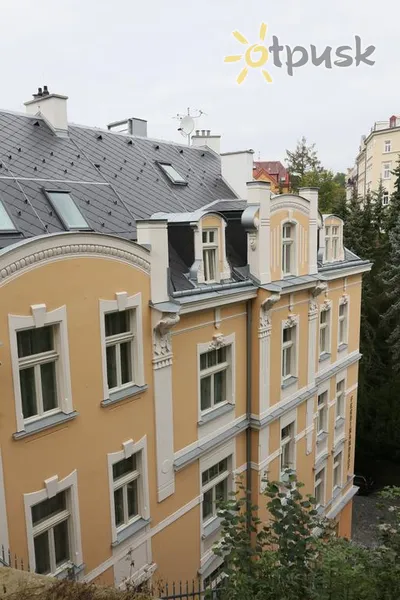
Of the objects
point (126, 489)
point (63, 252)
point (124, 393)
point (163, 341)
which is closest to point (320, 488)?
point (126, 489)

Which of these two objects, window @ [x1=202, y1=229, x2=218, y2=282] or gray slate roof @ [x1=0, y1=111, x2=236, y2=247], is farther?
window @ [x1=202, y1=229, x2=218, y2=282]

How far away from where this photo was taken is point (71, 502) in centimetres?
870

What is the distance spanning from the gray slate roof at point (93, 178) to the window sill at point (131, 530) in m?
5.94

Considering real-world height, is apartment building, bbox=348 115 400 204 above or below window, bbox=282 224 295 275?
above

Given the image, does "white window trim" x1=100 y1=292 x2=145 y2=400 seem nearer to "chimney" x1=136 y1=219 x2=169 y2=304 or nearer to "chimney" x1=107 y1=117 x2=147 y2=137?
"chimney" x1=136 y1=219 x2=169 y2=304

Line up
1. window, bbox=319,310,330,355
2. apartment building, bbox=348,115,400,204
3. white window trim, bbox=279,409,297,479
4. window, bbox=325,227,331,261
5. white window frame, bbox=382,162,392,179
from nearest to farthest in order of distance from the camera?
1. white window trim, bbox=279,409,297,479
2. window, bbox=325,227,331,261
3. window, bbox=319,310,330,355
4. apartment building, bbox=348,115,400,204
5. white window frame, bbox=382,162,392,179

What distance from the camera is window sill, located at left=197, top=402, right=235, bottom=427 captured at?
11.7 m

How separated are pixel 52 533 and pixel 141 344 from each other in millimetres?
3620

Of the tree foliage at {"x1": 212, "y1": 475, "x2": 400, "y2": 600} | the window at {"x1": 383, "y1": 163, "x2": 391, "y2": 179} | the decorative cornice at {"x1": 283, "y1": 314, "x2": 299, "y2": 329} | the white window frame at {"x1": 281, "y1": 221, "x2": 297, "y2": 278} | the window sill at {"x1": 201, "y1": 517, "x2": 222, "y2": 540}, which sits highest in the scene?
the window at {"x1": 383, "y1": 163, "x2": 391, "y2": 179}

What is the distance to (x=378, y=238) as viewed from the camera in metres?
31.4

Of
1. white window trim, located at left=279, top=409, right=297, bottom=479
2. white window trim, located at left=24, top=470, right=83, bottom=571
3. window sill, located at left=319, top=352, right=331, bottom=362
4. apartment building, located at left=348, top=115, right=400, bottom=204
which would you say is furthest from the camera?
apartment building, located at left=348, top=115, right=400, bottom=204

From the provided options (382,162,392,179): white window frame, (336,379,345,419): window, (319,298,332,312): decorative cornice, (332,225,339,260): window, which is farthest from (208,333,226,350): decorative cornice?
(382,162,392,179): white window frame

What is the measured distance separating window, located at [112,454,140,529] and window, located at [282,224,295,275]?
6962mm

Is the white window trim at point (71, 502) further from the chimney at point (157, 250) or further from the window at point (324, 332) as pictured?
the window at point (324, 332)
